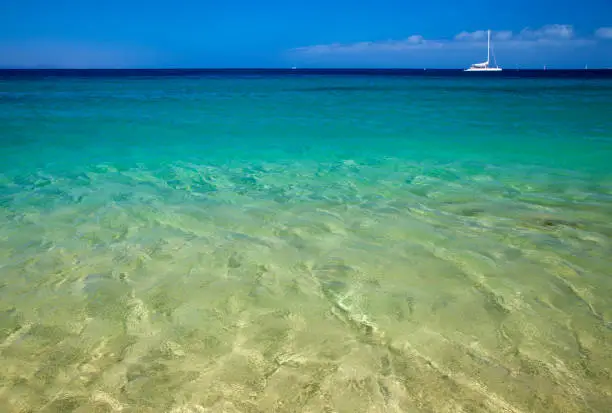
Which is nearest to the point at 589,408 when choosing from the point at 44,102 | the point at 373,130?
the point at 373,130

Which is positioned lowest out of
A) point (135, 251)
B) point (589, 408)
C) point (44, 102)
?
point (589, 408)

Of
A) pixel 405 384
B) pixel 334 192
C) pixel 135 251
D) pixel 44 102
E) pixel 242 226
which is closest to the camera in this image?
pixel 405 384

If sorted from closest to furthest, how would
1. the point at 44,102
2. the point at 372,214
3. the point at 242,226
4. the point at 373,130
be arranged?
1. the point at 242,226
2. the point at 372,214
3. the point at 373,130
4. the point at 44,102

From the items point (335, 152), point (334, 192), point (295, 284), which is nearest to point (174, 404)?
point (295, 284)

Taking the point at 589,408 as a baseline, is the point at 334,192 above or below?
above

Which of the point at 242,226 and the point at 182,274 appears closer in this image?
the point at 182,274

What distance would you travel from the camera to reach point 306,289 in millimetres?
3490

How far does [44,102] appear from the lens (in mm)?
22234

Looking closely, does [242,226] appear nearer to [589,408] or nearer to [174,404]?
[174,404]

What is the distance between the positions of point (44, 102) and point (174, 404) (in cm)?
2428

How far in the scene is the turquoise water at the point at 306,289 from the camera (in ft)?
7.92

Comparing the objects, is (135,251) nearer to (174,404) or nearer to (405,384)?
(174,404)

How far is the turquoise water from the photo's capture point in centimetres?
241

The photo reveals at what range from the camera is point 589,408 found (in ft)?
7.39
